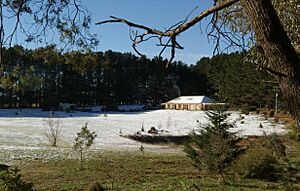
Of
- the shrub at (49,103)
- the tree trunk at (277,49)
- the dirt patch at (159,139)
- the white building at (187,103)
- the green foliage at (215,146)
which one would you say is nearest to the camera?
the tree trunk at (277,49)

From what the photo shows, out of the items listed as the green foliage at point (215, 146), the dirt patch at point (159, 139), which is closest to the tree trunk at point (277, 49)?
the green foliage at point (215, 146)

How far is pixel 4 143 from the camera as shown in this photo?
86.1 feet

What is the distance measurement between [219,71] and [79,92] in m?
71.7

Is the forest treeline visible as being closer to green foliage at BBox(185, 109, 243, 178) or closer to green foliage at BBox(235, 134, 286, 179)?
green foliage at BBox(185, 109, 243, 178)

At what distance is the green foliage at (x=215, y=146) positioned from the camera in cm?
1339

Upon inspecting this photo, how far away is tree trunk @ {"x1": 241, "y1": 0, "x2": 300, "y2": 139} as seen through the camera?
2.11m

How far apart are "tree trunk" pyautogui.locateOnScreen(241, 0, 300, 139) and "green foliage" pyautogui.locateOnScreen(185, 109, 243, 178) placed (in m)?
11.2

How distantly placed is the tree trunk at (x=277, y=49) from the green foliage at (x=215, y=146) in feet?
36.8

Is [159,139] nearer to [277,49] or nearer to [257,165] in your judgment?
[257,165]

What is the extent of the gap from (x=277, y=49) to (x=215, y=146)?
1164cm

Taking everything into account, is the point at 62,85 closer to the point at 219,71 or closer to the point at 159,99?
the point at 159,99

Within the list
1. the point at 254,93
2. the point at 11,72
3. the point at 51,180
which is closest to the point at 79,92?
the point at 254,93

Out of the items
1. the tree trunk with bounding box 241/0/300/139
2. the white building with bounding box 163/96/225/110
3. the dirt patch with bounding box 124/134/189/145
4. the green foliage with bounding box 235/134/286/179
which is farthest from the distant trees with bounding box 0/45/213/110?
the tree trunk with bounding box 241/0/300/139

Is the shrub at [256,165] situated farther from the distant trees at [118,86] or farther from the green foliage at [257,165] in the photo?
the distant trees at [118,86]
